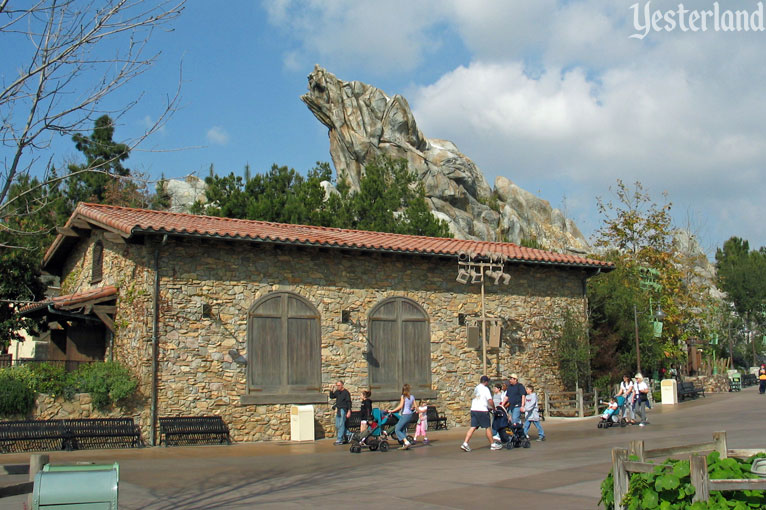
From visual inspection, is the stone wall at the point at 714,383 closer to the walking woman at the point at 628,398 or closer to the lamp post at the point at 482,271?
the walking woman at the point at 628,398

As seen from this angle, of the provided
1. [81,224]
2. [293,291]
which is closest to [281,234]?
[293,291]

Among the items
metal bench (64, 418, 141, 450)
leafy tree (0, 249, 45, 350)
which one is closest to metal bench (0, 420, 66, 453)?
metal bench (64, 418, 141, 450)

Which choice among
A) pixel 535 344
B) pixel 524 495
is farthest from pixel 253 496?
pixel 535 344

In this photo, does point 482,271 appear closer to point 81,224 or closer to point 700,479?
point 81,224

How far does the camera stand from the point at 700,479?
5.59 m

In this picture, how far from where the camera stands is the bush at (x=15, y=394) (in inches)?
620

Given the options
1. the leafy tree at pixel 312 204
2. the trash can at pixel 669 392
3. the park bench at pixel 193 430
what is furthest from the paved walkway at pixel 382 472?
the leafy tree at pixel 312 204

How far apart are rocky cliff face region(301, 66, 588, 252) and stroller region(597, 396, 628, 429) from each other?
4528cm

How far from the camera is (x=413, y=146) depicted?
231 ft

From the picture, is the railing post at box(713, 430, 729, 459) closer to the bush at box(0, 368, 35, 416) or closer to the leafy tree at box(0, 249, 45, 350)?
the bush at box(0, 368, 35, 416)

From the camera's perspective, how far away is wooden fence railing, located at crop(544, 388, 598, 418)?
75.4 ft

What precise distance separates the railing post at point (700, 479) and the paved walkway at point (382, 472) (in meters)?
3.08

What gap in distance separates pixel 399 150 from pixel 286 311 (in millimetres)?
50064

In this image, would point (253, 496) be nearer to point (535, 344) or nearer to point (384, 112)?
point (535, 344)
